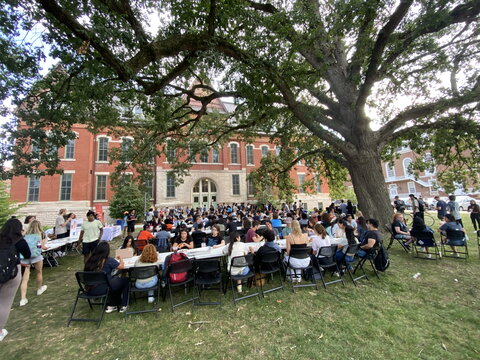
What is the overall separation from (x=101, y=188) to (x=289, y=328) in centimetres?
2366

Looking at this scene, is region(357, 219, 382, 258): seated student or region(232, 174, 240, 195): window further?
region(232, 174, 240, 195): window

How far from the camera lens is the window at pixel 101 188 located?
21.4 metres

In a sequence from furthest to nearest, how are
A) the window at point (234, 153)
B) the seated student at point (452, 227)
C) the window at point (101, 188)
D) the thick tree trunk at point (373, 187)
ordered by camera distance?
the window at point (234, 153)
the window at point (101, 188)
the thick tree trunk at point (373, 187)
the seated student at point (452, 227)

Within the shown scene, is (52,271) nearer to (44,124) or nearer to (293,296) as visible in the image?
(44,124)

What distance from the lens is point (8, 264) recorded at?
3.17 m

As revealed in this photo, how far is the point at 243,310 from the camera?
4.00 m

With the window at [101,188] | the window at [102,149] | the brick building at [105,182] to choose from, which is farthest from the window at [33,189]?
the window at [102,149]

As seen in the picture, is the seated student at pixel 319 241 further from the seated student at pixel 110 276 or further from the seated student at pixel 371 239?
the seated student at pixel 110 276

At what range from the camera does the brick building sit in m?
19.6

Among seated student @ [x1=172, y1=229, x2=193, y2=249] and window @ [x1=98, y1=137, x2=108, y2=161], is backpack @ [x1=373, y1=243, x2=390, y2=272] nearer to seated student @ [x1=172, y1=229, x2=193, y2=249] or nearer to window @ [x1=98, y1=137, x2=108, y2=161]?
seated student @ [x1=172, y1=229, x2=193, y2=249]

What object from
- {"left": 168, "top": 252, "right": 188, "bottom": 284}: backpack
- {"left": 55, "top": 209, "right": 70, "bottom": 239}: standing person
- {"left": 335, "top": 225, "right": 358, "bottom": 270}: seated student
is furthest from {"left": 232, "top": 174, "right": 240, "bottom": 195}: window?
{"left": 168, "top": 252, "right": 188, "bottom": 284}: backpack

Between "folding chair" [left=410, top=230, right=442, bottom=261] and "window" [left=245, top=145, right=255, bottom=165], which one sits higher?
"window" [left=245, top=145, right=255, bottom=165]

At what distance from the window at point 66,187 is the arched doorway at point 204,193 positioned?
39.5ft

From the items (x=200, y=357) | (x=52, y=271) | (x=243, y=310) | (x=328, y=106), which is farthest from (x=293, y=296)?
(x=328, y=106)
